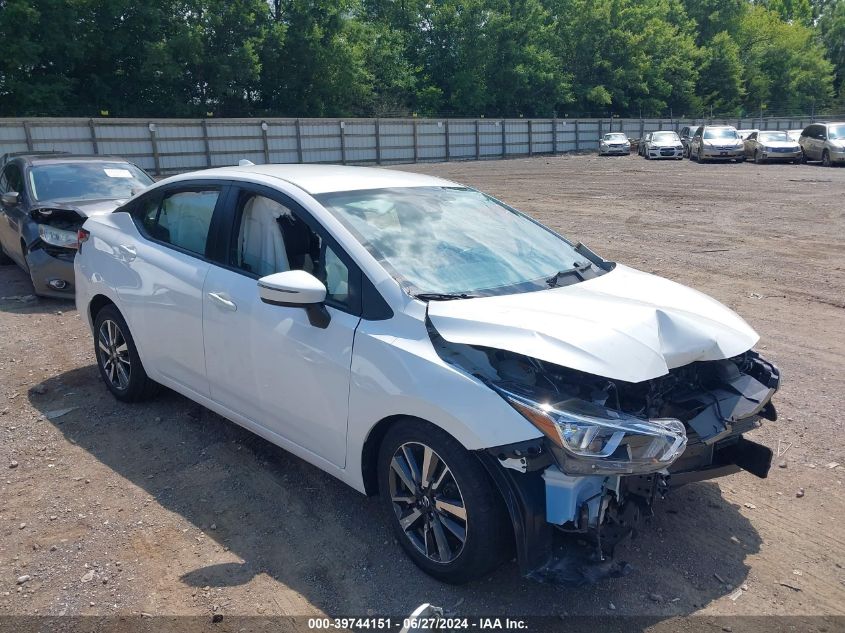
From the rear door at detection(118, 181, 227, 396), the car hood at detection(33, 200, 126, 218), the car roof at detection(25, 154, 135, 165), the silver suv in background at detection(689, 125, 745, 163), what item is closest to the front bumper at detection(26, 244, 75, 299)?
the car hood at detection(33, 200, 126, 218)

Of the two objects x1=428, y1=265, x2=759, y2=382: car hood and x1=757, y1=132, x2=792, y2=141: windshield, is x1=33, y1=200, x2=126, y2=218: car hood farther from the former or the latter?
x1=757, y1=132, x2=792, y2=141: windshield

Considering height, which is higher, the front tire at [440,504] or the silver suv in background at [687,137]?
the silver suv in background at [687,137]

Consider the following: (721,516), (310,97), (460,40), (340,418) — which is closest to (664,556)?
(721,516)

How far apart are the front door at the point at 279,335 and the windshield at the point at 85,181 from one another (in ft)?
19.5

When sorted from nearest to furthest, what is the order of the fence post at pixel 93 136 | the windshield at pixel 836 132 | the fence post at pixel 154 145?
the windshield at pixel 836 132, the fence post at pixel 93 136, the fence post at pixel 154 145

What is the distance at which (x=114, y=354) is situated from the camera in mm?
5164

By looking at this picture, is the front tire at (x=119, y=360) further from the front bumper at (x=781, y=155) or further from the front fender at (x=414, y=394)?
the front bumper at (x=781, y=155)

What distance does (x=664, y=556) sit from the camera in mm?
3361

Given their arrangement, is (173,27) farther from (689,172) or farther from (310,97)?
(689,172)

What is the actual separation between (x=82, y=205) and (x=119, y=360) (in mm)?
4525

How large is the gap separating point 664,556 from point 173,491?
8.79ft

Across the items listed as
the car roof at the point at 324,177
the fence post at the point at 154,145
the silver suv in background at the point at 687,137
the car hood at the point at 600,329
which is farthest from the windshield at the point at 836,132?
the car hood at the point at 600,329

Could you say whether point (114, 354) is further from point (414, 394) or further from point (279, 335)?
point (414, 394)

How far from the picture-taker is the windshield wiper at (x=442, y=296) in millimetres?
3301
